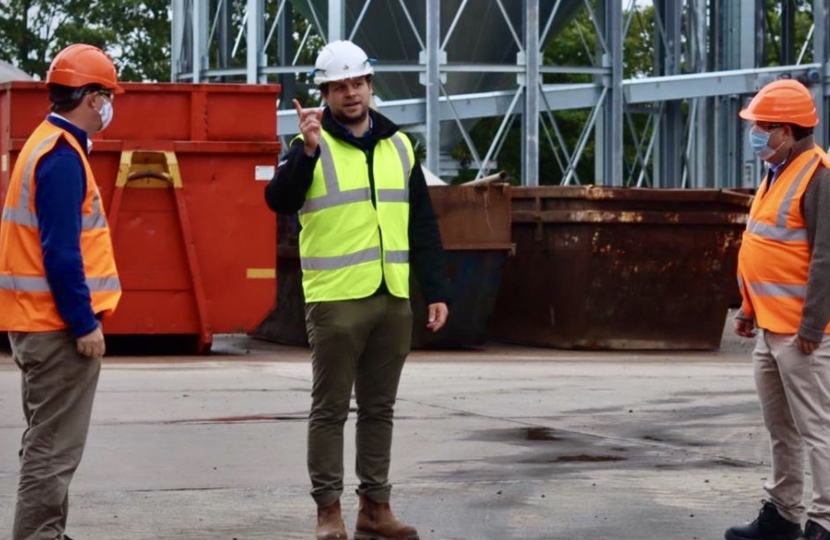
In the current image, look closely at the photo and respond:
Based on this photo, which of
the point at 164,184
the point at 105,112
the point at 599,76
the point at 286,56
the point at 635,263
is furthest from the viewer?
the point at 286,56

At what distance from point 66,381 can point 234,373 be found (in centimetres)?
780

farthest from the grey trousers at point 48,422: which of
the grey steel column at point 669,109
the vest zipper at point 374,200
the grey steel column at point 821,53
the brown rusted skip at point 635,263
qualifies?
the grey steel column at point 669,109

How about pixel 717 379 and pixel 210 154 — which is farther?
pixel 210 154

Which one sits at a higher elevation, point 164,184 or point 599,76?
point 599,76

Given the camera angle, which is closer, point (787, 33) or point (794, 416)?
point (794, 416)

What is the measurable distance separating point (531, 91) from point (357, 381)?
18329mm

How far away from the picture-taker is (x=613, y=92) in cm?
2642

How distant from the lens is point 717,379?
13211 mm

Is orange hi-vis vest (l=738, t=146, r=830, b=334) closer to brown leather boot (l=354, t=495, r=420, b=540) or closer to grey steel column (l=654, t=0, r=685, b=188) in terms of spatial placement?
brown leather boot (l=354, t=495, r=420, b=540)

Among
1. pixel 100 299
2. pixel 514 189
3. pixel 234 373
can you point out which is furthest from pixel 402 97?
pixel 100 299

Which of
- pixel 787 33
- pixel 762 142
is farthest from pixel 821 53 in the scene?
pixel 762 142

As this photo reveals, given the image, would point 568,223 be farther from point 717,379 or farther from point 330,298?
point 330,298

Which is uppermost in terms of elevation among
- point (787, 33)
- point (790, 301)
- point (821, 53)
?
point (787, 33)

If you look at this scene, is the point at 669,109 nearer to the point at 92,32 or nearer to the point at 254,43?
the point at 254,43
